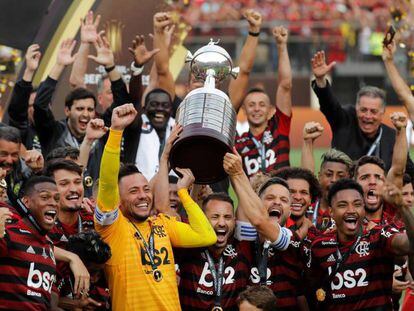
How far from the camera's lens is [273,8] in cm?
3191

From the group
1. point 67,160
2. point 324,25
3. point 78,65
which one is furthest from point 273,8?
point 67,160

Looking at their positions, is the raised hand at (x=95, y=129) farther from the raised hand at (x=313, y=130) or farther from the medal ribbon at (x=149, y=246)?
the raised hand at (x=313, y=130)

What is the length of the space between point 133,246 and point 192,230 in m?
0.46

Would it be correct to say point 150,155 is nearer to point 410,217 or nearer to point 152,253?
point 152,253

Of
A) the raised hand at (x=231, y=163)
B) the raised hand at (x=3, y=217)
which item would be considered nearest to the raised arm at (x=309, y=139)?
the raised hand at (x=231, y=163)

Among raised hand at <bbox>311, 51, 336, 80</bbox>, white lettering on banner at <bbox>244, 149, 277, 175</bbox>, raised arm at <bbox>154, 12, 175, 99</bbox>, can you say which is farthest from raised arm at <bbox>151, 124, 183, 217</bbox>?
raised hand at <bbox>311, 51, 336, 80</bbox>

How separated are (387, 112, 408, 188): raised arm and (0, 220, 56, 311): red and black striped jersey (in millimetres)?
2561

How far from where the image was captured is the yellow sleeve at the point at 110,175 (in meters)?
7.98

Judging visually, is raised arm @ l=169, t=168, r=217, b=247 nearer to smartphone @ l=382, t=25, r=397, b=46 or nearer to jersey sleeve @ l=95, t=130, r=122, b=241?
jersey sleeve @ l=95, t=130, r=122, b=241

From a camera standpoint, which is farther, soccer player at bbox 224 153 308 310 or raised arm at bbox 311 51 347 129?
raised arm at bbox 311 51 347 129

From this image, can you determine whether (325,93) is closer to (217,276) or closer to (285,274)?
(285,274)

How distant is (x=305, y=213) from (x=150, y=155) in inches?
64.5

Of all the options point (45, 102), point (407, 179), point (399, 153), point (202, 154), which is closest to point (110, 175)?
point (202, 154)

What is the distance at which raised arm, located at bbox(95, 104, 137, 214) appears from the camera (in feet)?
26.2
